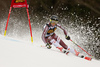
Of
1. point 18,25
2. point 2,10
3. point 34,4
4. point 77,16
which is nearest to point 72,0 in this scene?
point 77,16

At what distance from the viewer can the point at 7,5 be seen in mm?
11266

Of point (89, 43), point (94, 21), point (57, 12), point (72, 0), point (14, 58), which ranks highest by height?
point (72, 0)

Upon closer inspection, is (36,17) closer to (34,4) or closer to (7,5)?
(34,4)

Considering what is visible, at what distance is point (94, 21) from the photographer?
8.78 meters

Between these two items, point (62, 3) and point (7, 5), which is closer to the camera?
point (62, 3)

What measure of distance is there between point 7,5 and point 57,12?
14.0 ft

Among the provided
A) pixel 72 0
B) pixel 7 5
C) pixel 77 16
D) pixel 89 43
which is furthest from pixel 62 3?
pixel 7 5

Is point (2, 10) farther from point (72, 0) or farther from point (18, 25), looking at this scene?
point (72, 0)

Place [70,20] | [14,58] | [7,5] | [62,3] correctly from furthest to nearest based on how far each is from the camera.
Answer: [7,5] → [70,20] → [62,3] → [14,58]

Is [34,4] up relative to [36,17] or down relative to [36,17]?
up

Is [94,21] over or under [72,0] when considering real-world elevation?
under

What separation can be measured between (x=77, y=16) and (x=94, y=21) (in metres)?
1.41

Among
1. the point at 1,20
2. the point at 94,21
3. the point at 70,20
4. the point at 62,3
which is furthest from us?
the point at 1,20

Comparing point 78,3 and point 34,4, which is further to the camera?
point 34,4
